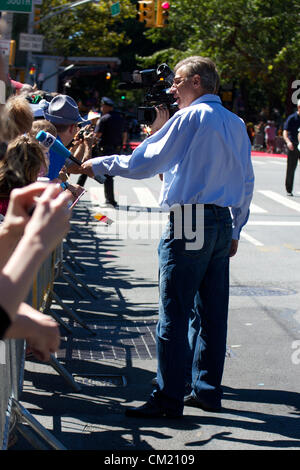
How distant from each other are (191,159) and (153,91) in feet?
3.49

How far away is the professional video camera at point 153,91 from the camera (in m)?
5.77

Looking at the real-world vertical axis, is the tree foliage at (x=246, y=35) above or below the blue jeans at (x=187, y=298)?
above

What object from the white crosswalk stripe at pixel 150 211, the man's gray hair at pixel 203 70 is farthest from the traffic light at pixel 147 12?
the man's gray hair at pixel 203 70

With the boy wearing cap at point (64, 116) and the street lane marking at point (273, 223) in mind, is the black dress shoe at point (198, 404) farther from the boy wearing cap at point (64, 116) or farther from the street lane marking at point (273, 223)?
the street lane marking at point (273, 223)

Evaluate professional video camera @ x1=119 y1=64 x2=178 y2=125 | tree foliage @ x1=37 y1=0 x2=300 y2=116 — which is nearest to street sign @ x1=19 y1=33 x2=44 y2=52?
professional video camera @ x1=119 y1=64 x2=178 y2=125

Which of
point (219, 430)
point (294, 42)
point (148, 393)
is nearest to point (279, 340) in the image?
point (148, 393)

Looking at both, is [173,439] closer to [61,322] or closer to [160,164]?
[160,164]

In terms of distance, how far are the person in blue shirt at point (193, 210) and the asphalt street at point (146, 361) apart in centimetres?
28

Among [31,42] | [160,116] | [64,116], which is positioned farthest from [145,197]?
[160,116]

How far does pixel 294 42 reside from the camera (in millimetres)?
44969

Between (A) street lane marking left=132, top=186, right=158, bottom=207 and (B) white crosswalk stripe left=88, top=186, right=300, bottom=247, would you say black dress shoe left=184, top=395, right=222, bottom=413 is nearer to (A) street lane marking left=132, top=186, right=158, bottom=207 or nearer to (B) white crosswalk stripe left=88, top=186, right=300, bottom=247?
(B) white crosswalk stripe left=88, top=186, right=300, bottom=247

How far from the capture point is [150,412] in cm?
520
